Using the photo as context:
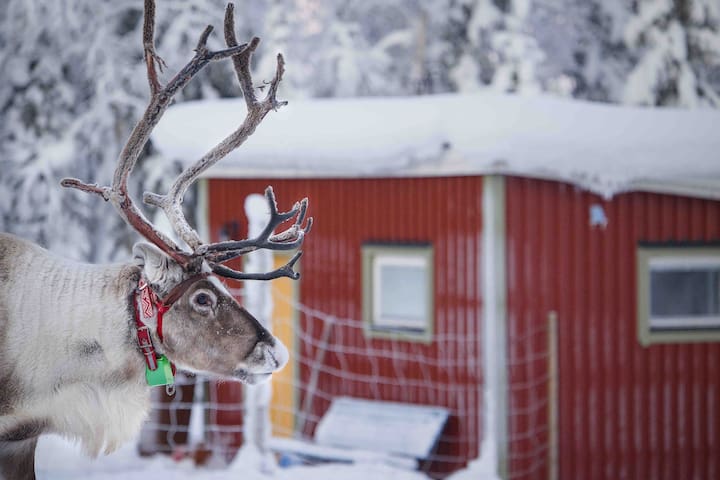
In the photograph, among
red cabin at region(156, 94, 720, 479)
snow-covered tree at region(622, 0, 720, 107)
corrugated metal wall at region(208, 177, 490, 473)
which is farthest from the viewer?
snow-covered tree at region(622, 0, 720, 107)

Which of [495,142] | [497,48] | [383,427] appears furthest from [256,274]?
[497,48]

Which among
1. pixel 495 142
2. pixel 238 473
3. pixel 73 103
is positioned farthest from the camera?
pixel 73 103

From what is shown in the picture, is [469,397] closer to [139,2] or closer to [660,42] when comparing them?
[139,2]

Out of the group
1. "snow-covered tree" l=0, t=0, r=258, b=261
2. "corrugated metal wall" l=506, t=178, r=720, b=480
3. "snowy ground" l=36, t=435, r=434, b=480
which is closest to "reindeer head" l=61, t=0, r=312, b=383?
"snowy ground" l=36, t=435, r=434, b=480

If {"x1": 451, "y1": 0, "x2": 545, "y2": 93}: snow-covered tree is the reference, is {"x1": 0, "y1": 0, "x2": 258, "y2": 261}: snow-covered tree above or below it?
below

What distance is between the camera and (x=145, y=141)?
12.7 ft

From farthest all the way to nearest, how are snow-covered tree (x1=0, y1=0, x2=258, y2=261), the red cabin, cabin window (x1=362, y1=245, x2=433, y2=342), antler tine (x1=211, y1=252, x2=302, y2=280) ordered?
snow-covered tree (x1=0, y1=0, x2=258, y2=261)
cabin window (x1=362, y1=245, x2=433, y2=342)
the red cabin
antler tine (x1=211, y1=252, x2=302, y2=280)

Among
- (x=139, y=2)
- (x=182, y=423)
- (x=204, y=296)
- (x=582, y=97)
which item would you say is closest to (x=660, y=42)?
(x=582, y=97)

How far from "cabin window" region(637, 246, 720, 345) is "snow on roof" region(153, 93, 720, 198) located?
62 cm

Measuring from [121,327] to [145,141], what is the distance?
80cm

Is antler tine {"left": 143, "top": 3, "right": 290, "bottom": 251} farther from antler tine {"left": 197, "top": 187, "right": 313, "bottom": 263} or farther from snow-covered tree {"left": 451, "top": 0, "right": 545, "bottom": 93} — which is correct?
snow-covered tree {"left": 451, "top": 0, "right": 545, "bottom": 93}

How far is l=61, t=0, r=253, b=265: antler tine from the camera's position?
12.5 feet

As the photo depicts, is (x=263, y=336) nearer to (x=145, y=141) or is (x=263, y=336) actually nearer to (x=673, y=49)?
(x=145, y=141)

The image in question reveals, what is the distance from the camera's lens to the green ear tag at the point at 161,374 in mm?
3873
